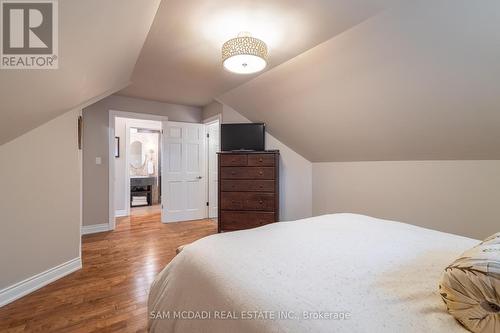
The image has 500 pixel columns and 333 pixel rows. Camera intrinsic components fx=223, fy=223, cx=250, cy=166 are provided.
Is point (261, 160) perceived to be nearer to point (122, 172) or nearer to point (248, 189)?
point (248, 189)

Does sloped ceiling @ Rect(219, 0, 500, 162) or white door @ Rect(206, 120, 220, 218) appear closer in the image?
sloped ceiling @ Rect(219, 0, 500, 162)

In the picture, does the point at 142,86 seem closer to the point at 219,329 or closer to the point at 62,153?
the point at 62,153

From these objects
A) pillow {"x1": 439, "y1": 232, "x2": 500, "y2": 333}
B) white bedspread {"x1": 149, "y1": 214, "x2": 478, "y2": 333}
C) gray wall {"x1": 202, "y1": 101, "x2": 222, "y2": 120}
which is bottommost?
white bedspread {"x1": 149, "y1": 214, "x2": 478, "y2": 333}

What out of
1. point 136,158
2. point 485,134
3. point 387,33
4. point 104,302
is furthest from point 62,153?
point 136,158

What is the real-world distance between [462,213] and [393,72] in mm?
1475

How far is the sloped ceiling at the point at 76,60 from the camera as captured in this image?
3.83 ft

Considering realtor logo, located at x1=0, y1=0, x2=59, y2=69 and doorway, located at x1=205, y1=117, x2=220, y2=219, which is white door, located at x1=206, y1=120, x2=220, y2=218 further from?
realtor logo, located at x1=0, y1=0, x2=59, y2=69

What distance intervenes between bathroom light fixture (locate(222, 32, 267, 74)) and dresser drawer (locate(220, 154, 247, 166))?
1.51m

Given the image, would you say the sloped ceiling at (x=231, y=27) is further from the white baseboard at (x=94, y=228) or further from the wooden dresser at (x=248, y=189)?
the white baseboard at (x=94, y=228)

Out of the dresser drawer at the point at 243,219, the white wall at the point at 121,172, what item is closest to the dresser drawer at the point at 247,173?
the dresser drawer at the point at 243,219

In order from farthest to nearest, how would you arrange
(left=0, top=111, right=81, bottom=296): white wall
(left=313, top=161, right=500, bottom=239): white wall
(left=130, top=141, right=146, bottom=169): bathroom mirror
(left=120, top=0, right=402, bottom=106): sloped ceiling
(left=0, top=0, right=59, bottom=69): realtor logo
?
(left=130, top=141, right=146, bottom=169): bathroom mirror < (left=313, top=161, right=500, bottom=239): white wall < (left=0, top=111, right=81, bottom=296): white wall < (left=120, top=0, right=402, bottom=106): sloped ceiling < (left=0, top=0, right=59, bottom=69): realtor logo

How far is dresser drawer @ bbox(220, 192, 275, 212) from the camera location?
3.16 m

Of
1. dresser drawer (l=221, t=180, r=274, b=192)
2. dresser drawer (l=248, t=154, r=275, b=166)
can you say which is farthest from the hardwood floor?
dresser drawer (l=248, t=154, r=275, b=166)

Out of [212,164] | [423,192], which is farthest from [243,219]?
[423,192]
